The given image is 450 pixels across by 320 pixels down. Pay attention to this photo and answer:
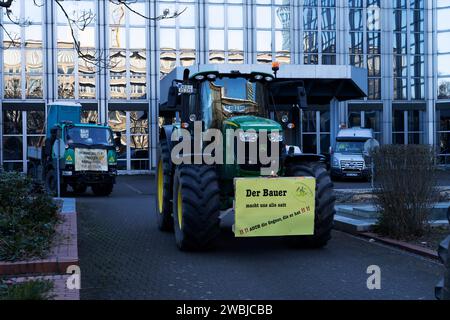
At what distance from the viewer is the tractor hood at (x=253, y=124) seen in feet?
28.8

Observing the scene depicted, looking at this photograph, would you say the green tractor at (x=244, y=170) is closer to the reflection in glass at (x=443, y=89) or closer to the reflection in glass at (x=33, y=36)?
the reflection in glass at (x=33, y=36)

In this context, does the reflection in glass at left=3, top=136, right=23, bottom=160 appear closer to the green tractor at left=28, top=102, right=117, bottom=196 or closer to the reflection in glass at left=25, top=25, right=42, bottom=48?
the reflection in glass at left=25, top=25, right=42, bottom=48

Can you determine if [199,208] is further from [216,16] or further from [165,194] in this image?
[216,16]

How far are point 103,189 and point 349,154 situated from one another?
12.9m

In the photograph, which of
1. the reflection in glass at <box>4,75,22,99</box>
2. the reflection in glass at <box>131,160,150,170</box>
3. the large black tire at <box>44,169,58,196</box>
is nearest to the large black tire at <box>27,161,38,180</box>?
the large black tire at <box>44,169,58,196</box>

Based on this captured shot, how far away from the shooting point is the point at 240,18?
37.6 meters

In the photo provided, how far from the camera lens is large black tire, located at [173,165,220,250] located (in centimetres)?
838

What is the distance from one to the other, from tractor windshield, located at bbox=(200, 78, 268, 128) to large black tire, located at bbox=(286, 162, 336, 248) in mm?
1341

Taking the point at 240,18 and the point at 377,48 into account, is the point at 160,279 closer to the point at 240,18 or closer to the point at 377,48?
the point at 240,18

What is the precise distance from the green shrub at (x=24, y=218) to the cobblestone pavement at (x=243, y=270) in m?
0.67

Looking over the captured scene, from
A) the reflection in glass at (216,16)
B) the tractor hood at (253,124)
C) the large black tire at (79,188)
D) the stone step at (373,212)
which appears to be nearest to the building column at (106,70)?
the reflection in glass at (216,16)

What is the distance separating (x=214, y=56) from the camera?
37219 mm
